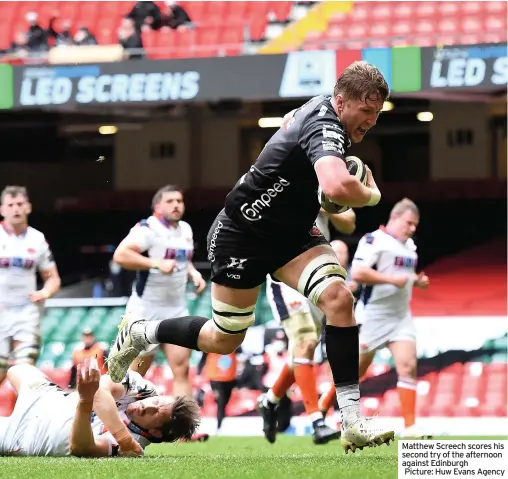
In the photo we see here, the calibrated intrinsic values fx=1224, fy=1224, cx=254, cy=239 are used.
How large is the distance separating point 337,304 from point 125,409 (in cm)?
152

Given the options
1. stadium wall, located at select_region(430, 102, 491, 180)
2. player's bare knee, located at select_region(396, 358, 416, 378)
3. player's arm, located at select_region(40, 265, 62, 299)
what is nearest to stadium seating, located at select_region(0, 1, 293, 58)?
stadium wall, located at select_region(430, 102, 491, 180)

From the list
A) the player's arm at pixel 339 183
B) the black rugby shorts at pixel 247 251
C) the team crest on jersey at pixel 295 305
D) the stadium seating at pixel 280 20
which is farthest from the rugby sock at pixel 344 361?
the stadium seating at pixel 280 20

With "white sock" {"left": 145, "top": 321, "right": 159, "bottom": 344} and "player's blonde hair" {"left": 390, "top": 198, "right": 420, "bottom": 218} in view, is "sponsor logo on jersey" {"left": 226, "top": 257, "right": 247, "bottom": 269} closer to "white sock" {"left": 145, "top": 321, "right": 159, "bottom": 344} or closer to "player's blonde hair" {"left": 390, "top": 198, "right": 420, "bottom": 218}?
"white sock" {"left": 145, "top": 321, "right": 159, "bottom": 344}

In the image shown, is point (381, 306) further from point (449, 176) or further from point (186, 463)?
point (449, 176)

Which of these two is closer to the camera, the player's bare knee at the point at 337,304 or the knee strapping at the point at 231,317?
the player's bare knee at the point at 337,304

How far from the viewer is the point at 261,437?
38.4 feet

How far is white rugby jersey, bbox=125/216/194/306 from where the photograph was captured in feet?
36.3

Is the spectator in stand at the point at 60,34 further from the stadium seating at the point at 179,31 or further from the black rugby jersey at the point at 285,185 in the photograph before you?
the black rugby jersey at the point at 285,185

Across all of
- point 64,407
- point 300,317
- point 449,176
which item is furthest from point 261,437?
point 449,176

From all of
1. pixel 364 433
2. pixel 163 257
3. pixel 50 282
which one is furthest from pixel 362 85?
pixel 50 282

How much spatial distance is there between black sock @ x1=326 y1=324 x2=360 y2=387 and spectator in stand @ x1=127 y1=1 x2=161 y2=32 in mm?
11900

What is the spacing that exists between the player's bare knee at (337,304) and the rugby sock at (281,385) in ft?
12.5

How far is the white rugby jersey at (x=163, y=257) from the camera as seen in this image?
1107cm

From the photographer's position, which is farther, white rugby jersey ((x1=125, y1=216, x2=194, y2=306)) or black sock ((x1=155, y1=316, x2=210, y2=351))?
white rugby jersey ((x1=125, y1=216, x2=194, y2=306))
